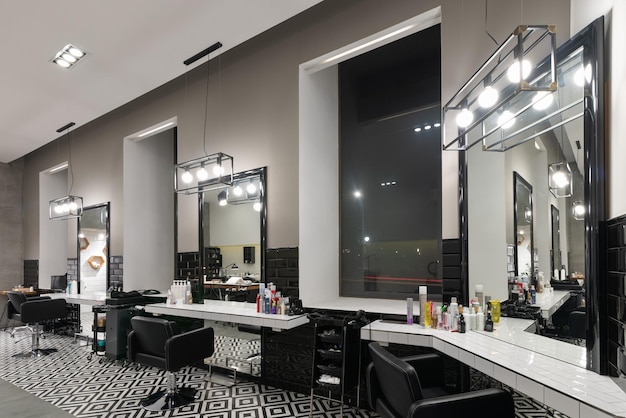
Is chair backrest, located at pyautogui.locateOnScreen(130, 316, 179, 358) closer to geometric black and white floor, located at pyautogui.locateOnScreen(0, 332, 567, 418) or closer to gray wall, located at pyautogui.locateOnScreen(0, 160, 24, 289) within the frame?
geometric black and white floor, located at pyautogui.locateOnScreen(0, 332, 567, 418)

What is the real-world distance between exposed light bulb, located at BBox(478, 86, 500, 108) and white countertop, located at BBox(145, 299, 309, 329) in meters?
2.11

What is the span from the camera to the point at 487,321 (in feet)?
7.88

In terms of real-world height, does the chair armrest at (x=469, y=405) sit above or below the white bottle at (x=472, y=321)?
below

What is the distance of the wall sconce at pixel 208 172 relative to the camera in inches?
153

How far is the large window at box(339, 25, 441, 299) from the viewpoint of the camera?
3.59 meters

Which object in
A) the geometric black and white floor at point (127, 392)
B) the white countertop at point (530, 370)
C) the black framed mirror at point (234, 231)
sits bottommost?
the geometric black and white floor at point (127, 392)

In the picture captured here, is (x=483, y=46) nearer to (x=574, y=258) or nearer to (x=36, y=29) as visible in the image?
(x=574, y=258)

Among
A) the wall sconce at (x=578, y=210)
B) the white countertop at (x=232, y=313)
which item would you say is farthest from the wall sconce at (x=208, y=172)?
the wall sconce at (x=578, y=210)

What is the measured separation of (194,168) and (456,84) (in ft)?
9.54

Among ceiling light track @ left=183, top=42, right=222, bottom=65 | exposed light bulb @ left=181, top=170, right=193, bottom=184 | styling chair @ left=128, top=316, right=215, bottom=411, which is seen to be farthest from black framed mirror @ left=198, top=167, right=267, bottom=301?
ceiling light track @ left=183, top=42, right=222, bottom=65

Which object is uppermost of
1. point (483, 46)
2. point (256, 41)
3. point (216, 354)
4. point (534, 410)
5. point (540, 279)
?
point (256, 41)

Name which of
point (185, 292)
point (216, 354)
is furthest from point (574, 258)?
point (185, 292)

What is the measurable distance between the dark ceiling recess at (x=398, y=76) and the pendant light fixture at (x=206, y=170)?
1.45m

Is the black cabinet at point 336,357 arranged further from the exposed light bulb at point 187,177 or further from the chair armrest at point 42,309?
the chair armrest at point 42,309
